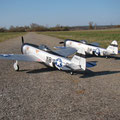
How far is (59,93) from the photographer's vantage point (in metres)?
7.65

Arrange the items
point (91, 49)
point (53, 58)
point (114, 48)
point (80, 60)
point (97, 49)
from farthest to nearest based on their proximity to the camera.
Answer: point (91, 49) → point (97, 49) → point (114, 48) → point (53, 58) → point (80, 60)

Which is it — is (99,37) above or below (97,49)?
above

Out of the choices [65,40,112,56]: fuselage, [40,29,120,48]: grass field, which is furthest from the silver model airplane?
[40,29,120,48]: grass field

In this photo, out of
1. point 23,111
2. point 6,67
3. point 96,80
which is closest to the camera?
point 23,111

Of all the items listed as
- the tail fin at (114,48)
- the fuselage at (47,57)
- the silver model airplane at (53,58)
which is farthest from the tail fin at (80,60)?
the tail fin at (114,48)

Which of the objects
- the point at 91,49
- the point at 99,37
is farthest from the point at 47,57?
the point at 99,37

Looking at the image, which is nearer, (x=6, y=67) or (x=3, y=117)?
(x=3, y=117)

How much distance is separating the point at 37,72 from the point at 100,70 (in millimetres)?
4414

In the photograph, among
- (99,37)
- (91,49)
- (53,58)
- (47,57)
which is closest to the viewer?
(53,58)

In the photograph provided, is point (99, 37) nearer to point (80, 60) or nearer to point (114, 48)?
point (114, 48)

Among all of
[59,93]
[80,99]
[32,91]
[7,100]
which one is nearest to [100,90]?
[80,99]

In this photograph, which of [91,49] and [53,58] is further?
[91,49]

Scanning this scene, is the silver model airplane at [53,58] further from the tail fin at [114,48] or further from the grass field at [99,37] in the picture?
the grass field at [99,37]

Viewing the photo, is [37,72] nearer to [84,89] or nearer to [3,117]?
[84,89]
